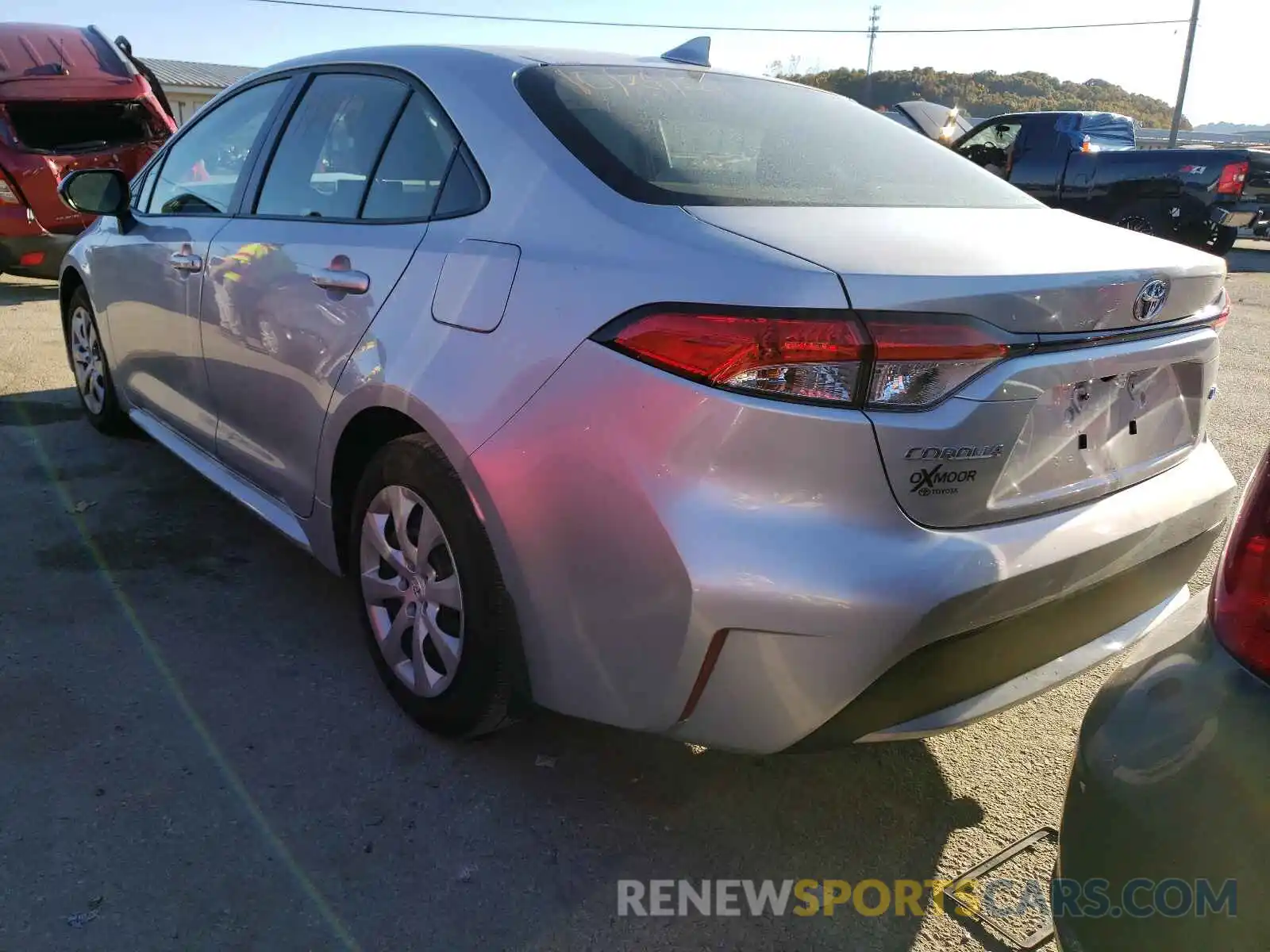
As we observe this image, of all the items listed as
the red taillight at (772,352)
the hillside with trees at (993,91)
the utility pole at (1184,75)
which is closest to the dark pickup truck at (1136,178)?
the red taillight at (772,352)

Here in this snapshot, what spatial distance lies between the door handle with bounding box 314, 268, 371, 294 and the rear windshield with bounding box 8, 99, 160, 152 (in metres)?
7.41

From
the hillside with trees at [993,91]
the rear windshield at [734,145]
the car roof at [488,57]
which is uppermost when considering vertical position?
the car roof at [488,57]

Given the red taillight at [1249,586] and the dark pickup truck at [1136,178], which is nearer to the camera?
the red taillight at [1249,586]

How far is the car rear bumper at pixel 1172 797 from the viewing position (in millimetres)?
1171

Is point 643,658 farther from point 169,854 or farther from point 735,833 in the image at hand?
point 169,854

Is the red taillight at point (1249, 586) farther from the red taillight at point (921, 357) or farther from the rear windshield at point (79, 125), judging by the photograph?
the rear windshield at point (79, 125)

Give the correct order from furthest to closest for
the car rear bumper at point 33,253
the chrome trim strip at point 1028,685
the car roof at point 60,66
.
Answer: the car roof at point 60,66 < the car rear bumper at point 33,253 < the chrome trim strip at point 1028,685

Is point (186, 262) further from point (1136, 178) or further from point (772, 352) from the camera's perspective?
point (1136, 178)

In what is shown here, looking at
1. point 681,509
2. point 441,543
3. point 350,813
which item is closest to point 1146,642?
point 681,509

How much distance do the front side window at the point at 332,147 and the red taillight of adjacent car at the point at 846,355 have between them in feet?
4.67

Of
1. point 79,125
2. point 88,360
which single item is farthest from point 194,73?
point 88,360

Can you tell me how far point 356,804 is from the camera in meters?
2.30

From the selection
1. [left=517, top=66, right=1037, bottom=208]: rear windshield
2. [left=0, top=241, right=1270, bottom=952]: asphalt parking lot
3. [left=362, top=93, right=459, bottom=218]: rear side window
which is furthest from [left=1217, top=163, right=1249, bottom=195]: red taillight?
[left=362, top=93, right=459, bottom=218]: rear side window

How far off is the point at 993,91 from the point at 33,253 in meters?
67.8
